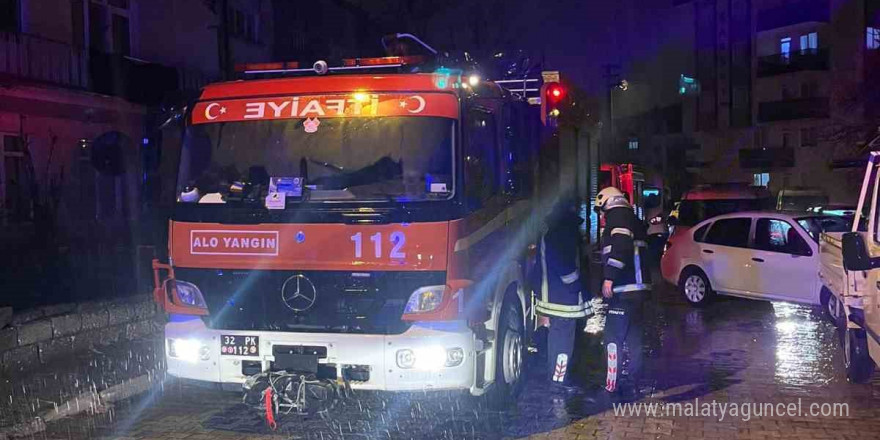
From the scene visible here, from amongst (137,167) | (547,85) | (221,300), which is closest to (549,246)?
(547,85)

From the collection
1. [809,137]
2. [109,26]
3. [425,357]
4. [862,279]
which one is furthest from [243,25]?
[809,137]

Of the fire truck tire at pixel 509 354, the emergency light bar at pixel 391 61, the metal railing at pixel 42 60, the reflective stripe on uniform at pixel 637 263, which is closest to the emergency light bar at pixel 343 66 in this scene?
the emergency light bar at pixel 391 61

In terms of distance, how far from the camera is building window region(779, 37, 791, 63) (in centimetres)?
4274

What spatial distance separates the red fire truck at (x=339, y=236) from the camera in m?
5.01

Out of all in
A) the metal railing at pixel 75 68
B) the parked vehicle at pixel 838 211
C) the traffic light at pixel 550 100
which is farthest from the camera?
the metal railing at pixel 75 68

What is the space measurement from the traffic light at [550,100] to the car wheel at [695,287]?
15.8ft

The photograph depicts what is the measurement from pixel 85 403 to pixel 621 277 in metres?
4.64

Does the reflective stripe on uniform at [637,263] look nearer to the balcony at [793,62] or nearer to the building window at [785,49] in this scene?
the balcony at [793,62]

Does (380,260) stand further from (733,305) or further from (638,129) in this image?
(638,129)

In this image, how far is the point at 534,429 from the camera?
18.5 feet

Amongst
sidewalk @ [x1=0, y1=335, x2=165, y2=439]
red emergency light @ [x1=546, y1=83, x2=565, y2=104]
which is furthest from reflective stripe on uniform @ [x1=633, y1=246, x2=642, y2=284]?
sidewalk @ [x1=0, y1=335, x2=165, y2=439]

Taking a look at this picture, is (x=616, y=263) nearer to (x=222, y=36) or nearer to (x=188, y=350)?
(x=188, y=350)

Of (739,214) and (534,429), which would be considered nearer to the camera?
(534,429)

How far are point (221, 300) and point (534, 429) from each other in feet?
8.19
